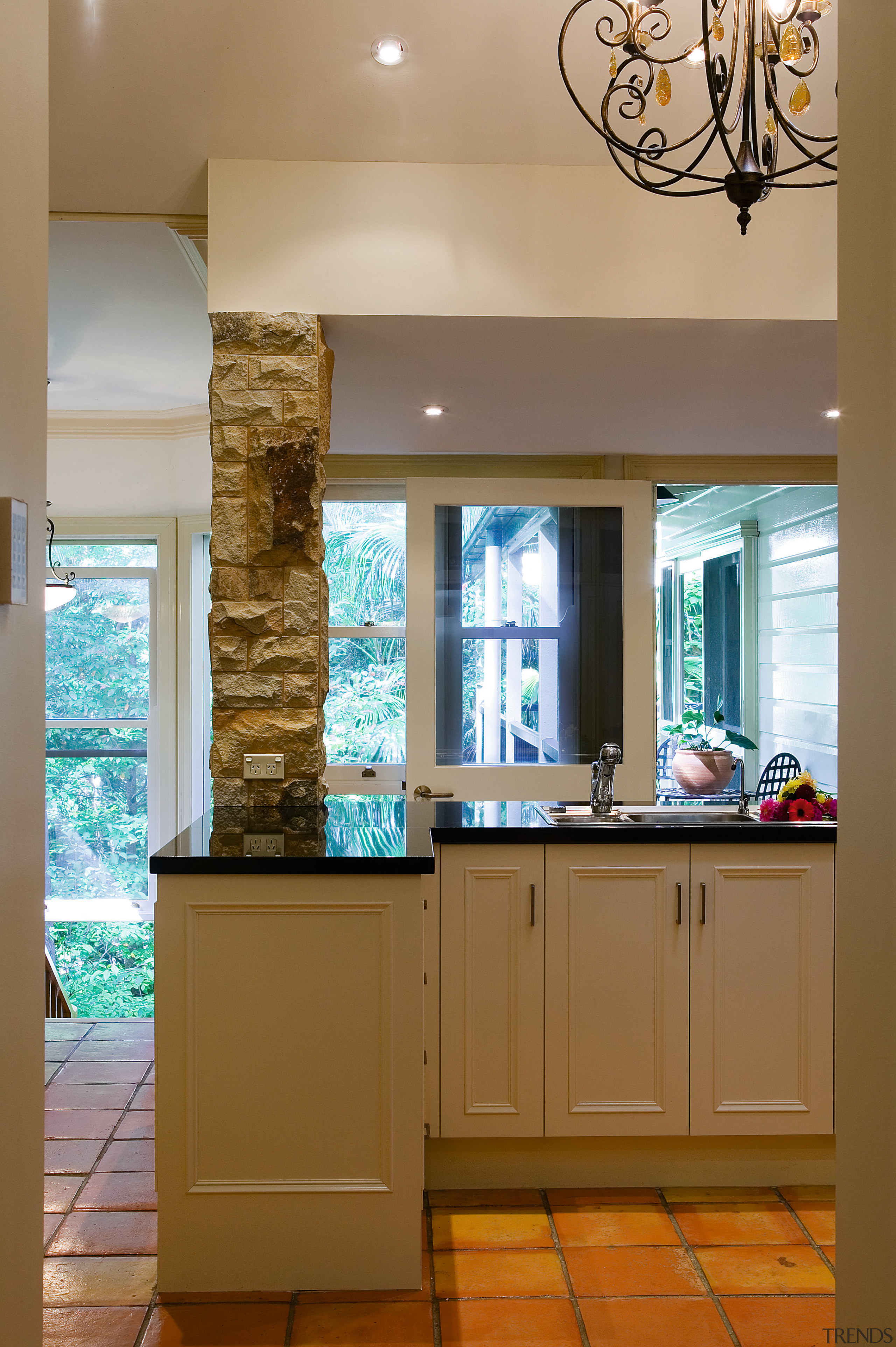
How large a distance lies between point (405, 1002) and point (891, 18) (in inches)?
70.4

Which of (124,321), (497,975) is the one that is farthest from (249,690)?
(124,321)

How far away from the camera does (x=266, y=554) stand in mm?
2277

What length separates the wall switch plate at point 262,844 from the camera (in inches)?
78.1

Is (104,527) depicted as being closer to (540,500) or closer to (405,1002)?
(540,500)

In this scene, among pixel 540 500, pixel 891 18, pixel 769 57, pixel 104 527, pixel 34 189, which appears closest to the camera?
pixel 891 18

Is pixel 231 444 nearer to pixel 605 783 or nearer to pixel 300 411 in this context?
pixel 300 411

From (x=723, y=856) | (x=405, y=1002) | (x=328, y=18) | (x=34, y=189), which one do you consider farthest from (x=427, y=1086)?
(x=328, y=18)

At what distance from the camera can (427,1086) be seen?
235cm

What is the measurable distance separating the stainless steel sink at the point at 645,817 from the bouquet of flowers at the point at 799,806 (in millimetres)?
50

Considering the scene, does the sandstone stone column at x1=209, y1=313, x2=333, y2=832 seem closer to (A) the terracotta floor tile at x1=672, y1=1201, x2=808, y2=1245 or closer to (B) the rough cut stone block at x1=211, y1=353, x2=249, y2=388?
(B) the rough cut stone block at x1=211, y1=353, x2=249, y2=388

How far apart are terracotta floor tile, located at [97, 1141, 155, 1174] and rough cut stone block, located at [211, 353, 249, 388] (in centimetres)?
197

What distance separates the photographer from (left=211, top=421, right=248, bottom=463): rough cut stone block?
7.45 ft

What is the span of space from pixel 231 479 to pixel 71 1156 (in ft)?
6.06

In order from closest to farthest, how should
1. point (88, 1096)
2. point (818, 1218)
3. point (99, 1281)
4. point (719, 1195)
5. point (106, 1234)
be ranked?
point (99, 1281)
point (106, 1234)
point (818, 1218)
point (719, 1195)
point (88, 1096)
